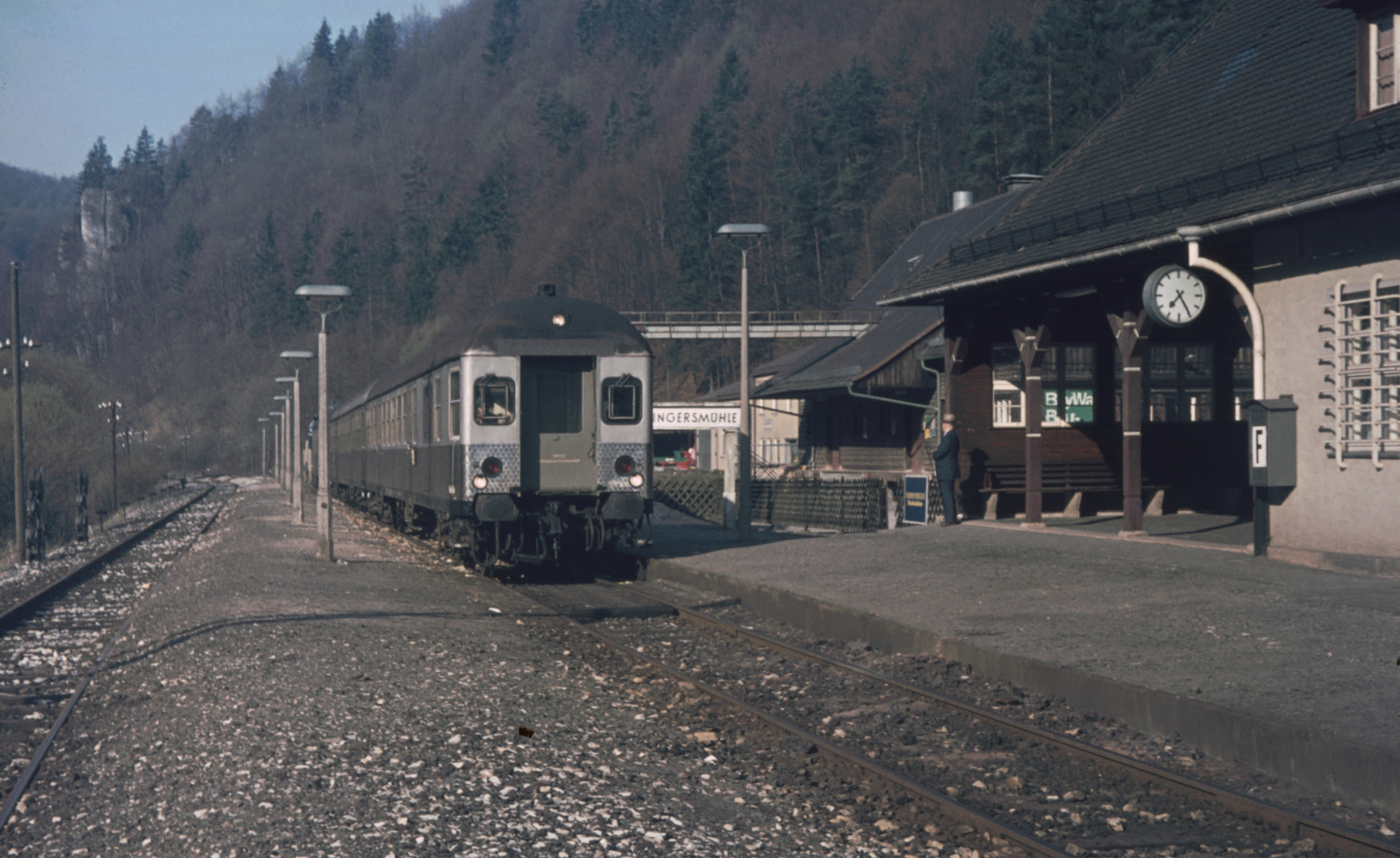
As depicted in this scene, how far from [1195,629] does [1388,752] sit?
3.64 meters

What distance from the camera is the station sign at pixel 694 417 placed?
22594 mm

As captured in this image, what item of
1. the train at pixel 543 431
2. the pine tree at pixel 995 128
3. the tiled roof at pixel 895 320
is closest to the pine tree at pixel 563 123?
the pine tree at pixel 995 128

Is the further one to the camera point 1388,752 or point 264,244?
point 264,244

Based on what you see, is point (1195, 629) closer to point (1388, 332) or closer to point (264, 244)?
point (1388, 332)

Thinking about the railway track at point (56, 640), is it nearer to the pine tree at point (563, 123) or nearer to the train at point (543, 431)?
the train at point (543, 431)

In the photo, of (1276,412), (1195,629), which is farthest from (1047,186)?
(1195,629)

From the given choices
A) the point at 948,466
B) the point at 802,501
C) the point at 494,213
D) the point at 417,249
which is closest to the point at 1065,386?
the point at 948,466

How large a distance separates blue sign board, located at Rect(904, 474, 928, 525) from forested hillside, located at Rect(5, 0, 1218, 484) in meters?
30.6

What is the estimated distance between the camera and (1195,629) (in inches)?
387

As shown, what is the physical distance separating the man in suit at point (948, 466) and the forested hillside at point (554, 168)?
103 feet

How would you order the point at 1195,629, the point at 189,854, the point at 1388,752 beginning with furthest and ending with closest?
the point at 1195,629, the point at 1388,752, the point at 189,854

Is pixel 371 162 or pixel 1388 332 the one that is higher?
pixel 371 162

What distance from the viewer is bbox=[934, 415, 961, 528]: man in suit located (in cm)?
1933

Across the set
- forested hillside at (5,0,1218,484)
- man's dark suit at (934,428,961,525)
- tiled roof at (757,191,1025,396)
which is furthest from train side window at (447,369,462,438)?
forested hillside at (5,0,1218,484)
